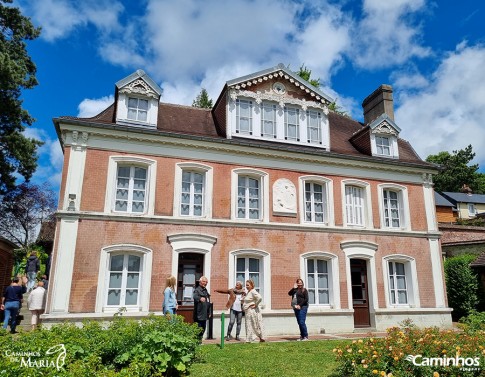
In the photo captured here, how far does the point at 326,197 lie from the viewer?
16328 mm

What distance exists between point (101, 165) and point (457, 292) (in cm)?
1783

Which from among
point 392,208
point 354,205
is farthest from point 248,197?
point 392,208

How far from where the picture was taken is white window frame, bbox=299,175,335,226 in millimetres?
15820

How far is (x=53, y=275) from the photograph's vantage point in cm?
1234

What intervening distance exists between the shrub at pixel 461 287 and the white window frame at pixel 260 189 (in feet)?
36.9

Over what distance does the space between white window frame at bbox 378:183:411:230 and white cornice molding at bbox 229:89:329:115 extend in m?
4.41

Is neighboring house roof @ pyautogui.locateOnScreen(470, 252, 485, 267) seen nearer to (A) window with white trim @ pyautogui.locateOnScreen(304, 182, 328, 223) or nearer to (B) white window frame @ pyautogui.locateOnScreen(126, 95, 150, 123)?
(A) window with white trim @ pyautogui.locateOnScreen(304, 182, 328, 223)

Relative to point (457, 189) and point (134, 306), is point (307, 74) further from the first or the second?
point (457, 189)

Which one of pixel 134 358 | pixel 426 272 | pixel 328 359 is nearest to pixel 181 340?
pixel 134 358

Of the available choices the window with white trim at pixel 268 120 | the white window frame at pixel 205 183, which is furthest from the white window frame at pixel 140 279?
the window with white trim at pixel 268 120

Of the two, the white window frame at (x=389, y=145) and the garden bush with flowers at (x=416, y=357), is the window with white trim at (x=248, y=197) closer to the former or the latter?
the white window frame at (x=389, y=145)

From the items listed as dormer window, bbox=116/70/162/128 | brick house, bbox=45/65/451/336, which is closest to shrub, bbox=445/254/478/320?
brick house, bbox=45/65/451/336

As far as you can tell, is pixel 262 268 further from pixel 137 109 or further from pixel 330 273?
pixel 137 109

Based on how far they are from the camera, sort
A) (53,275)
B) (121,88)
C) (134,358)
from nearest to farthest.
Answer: (134,358) < (53,275) < (121,88)
